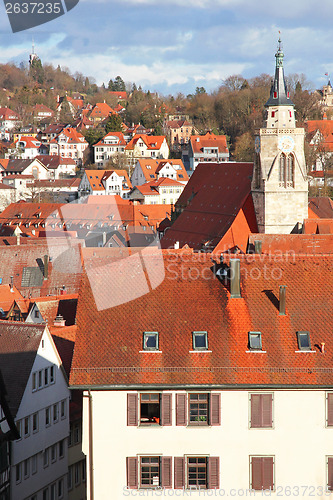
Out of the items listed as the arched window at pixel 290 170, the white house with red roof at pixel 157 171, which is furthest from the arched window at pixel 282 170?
the white house with red roof at pixel 157 171

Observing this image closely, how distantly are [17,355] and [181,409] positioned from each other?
29.5 feet

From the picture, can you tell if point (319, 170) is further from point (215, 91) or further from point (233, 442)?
point (233, 442)

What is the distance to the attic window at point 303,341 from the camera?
22016 millimetres

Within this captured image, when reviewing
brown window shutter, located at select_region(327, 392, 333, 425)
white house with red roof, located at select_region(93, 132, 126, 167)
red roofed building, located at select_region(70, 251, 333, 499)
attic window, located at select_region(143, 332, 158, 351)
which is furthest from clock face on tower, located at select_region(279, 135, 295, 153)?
white house with red roof, located at select_region(93, 132, 126, 167)

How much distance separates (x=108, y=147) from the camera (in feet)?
468

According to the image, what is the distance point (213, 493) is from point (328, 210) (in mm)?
55203

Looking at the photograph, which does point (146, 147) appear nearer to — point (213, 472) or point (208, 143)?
point (208, 143)

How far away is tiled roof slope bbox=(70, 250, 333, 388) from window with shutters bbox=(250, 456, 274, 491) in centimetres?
189

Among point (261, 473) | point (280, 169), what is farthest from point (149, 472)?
point (280, 169)

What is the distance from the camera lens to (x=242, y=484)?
850 inches

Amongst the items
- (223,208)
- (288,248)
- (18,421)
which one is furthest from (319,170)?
(18,421)

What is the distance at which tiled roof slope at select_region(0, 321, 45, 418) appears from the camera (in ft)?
92.2

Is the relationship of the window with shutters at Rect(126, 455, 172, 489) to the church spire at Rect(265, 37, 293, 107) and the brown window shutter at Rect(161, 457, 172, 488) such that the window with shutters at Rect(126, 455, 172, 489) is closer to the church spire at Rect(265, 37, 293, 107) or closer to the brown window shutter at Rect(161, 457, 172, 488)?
the brown window shutter at Rect(161, 457, 172, 488)

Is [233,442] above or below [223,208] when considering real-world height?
below
